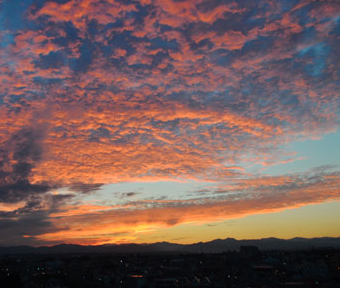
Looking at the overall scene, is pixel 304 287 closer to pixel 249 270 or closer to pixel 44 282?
pixel 249 270

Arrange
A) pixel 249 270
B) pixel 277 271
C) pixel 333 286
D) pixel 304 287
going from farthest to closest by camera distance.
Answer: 1. pixel 277 271
2. pixel 249 270
3. pixel 333 286
4. pixel 304 287

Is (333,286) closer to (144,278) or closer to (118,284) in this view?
(144,278)

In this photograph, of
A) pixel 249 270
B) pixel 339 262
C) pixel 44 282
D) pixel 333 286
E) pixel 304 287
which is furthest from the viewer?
pixel 339 262

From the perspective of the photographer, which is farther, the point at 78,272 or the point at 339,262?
the point at 339,262

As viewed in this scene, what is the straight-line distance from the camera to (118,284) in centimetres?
4719

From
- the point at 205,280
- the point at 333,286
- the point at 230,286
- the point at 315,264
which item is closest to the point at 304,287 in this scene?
the point at 333,286

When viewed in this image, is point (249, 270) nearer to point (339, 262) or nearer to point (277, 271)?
point (277, 271)

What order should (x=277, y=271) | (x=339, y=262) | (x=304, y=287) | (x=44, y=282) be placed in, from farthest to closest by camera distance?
(x=339, y=262) → (x=277, y=271) → (x=44, y=282) → (x=304, y=287)

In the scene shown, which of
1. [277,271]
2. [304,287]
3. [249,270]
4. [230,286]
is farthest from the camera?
[277,271]

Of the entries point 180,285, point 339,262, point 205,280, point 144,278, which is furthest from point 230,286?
point 339,262

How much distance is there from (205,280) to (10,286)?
80.2 feet

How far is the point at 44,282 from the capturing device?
46594 millimetres

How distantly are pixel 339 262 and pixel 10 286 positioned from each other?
57.0 meters

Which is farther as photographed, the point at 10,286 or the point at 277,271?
the point at 277,271
